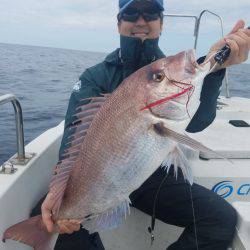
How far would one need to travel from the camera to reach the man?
2664 mm

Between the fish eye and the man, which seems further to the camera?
the man

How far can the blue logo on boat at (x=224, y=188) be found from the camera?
3277 mm

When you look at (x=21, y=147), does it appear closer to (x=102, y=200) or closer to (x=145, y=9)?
(x=102, y=200)

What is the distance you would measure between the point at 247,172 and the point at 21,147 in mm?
1859

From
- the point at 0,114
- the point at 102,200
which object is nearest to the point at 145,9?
the point at 102,200

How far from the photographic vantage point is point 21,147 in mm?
3062

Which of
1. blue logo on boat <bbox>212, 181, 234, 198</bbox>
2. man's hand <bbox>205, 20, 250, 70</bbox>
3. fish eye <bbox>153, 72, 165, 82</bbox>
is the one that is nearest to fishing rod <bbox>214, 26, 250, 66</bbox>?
man's hand <bbox>205, 20, 250, 70</bbox>

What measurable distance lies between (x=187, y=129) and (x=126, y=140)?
3.60 feet

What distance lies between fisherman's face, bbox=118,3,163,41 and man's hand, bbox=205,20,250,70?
0.89 meters

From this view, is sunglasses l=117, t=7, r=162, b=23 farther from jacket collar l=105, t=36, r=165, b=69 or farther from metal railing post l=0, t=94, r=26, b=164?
metal railing post l=0, t=94, r=26, b=164

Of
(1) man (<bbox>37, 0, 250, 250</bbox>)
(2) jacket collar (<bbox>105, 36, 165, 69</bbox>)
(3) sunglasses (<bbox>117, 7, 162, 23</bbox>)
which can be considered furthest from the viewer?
(2) jacket collar (<bbox>105, 36, 165, 69</bbox>)

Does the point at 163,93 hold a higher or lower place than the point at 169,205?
higher

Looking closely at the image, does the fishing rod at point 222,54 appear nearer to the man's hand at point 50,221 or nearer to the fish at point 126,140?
the fish at point 126,140

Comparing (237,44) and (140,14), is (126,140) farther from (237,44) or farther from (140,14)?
(140,14)
